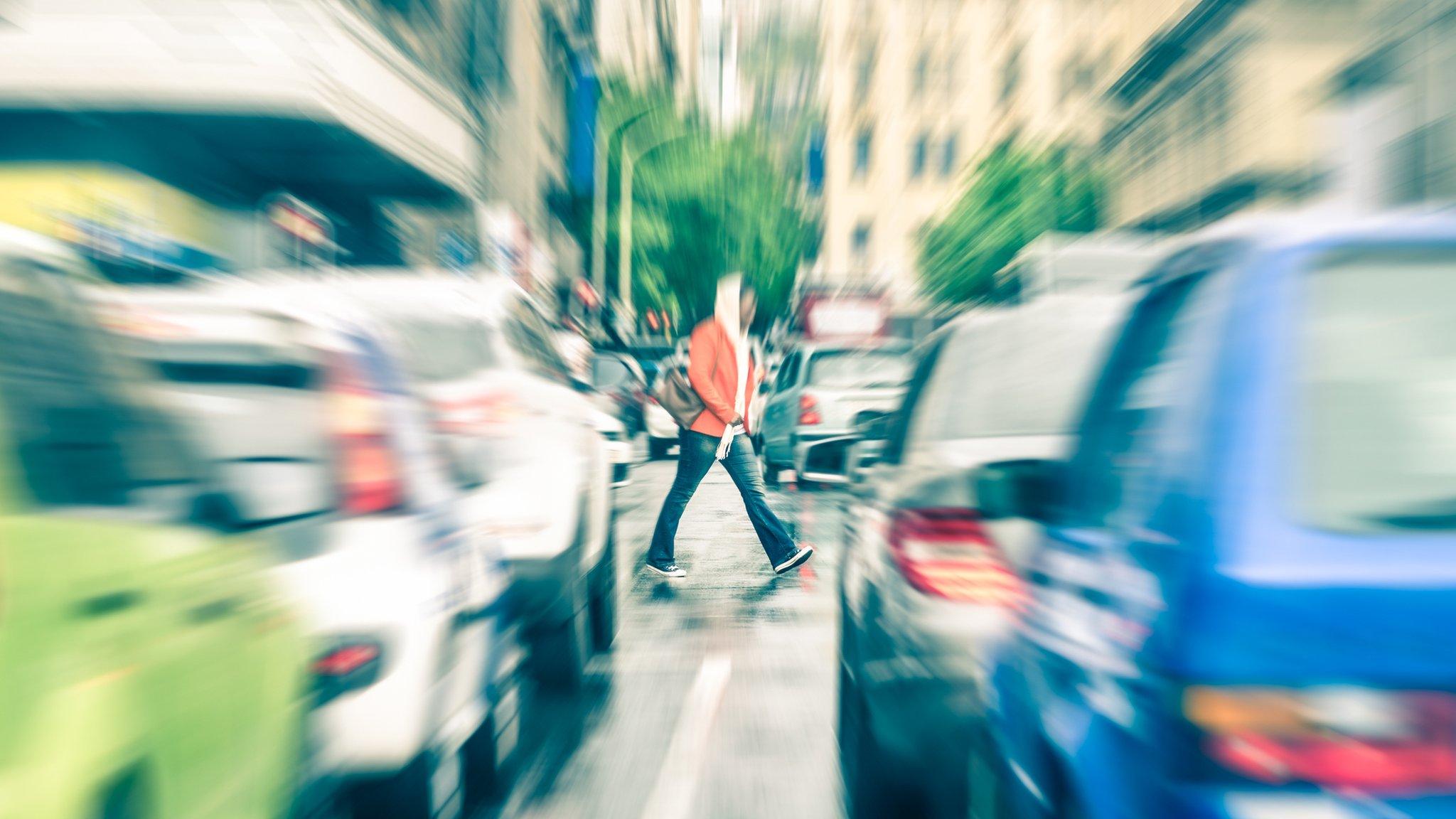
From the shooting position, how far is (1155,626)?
1.93 m

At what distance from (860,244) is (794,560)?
2089 inches

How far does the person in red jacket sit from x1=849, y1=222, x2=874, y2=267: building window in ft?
172

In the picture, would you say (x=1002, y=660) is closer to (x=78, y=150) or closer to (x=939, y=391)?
(x=939, y=391)

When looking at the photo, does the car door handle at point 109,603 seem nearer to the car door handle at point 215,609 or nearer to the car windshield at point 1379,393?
the car door handle at point 215,609

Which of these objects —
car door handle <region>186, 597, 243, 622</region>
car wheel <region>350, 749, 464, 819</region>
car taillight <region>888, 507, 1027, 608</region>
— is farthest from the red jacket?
car door handle <region>186, 597, 243, 622</region>

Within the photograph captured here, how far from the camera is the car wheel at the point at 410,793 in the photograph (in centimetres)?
362

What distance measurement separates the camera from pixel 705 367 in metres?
8.87

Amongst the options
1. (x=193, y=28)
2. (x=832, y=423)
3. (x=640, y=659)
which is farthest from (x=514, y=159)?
(x=640, y=659)

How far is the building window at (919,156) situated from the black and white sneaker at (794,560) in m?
50.0

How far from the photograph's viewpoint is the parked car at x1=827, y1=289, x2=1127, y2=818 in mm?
3928

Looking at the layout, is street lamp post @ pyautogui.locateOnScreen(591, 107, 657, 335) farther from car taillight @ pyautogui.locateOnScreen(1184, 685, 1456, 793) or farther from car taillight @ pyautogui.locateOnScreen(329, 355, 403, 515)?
car taillight @ pyautogui.locateOnScreen(1184, 685, 1456, 793)

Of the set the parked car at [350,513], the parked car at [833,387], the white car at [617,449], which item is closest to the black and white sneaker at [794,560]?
the white car at [617,449]

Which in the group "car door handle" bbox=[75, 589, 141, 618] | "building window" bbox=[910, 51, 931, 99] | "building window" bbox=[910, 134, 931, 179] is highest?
"building window" bbox=[910, 51, 931, 99]

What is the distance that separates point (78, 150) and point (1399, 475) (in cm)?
1786
